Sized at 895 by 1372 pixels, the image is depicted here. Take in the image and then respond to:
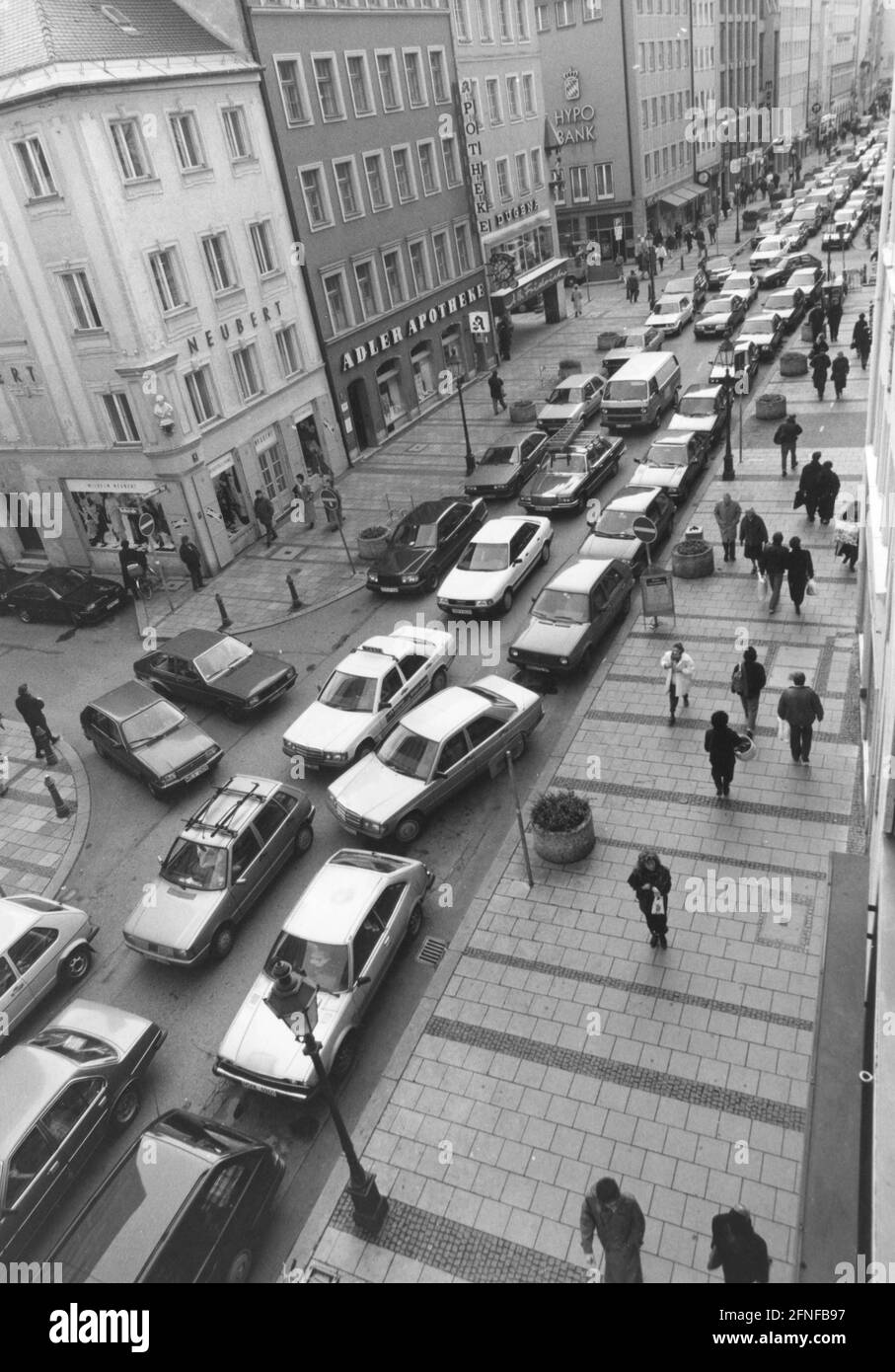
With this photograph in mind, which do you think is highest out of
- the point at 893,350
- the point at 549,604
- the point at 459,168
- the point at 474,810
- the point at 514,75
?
the point at 514,75

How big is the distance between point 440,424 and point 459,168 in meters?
11.2

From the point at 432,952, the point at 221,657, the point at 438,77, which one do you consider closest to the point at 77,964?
the point at 432,952

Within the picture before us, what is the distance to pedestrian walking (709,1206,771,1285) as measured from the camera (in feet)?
22.1

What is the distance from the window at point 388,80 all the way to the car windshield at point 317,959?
3155 centimetres

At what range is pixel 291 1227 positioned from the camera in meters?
8.88

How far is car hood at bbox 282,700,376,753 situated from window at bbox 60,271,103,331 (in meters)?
13.1

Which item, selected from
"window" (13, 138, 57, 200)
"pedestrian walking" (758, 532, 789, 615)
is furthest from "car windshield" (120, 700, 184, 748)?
"window" (13, 138, 57, 200)

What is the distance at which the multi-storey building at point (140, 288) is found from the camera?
67.7ft

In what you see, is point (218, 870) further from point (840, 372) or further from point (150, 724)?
point (840, 372)

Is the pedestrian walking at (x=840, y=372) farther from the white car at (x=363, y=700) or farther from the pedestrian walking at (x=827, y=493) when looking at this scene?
the white car at (x=363, y=700)

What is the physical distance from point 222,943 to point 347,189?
1074 inches

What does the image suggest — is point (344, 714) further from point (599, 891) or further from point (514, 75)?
point (514, 75)

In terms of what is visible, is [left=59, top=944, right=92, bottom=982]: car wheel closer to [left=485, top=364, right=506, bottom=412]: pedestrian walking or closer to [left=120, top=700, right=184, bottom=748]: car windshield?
[left=120, top=700, right=184, bottom=748]: car windshield

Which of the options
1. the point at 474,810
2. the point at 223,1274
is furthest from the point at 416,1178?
the point at 474,810
